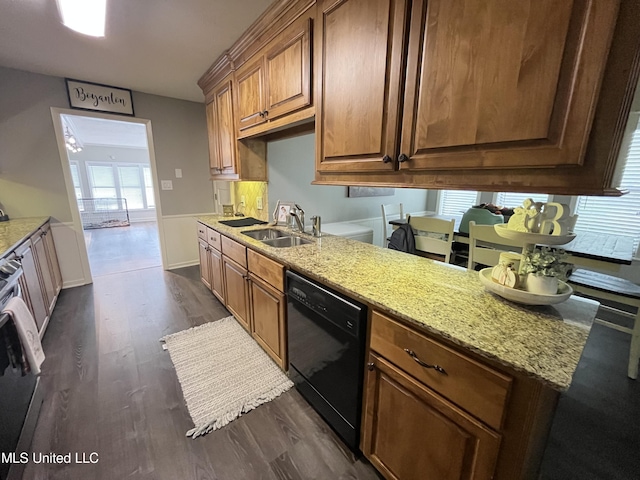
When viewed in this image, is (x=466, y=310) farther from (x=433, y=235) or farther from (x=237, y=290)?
(x=237, y=290)

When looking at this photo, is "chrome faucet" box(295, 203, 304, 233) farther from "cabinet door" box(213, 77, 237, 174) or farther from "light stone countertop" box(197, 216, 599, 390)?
A: "cabinet door" box(213, 77, 237, 174)

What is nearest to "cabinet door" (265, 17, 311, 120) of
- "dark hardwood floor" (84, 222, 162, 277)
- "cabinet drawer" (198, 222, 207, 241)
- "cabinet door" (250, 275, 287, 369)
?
"cabinet door" (250, 275, 287, 369)

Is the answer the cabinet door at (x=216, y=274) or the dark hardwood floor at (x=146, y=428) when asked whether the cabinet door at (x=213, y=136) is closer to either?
the cabinet door at (x=216, y=274)

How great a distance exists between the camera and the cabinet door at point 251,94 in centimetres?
200

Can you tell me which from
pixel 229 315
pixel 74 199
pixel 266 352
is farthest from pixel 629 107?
pixel 74 199

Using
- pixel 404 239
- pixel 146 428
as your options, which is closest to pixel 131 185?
pixel 146 428

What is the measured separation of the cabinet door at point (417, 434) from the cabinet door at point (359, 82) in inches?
35.9

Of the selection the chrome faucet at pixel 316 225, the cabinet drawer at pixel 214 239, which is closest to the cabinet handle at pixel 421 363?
the chrome faucet at pixel 316 225

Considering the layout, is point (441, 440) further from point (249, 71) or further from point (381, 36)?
point (249, 71)

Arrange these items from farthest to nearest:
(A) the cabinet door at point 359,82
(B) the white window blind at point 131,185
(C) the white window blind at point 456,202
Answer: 1. (B) the white window blind at point 131,185
2. (C) the white window blind at point 456,202
3. (A) the cabinet door at point 359,82

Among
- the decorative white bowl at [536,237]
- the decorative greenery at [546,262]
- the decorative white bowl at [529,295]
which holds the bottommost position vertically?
the decorative white bowl at [529,295]

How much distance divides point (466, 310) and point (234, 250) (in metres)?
1.79

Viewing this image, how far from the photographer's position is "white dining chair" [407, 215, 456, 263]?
2342 mm

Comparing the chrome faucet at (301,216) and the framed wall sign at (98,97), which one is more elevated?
the framed wall sign at (98,97)
